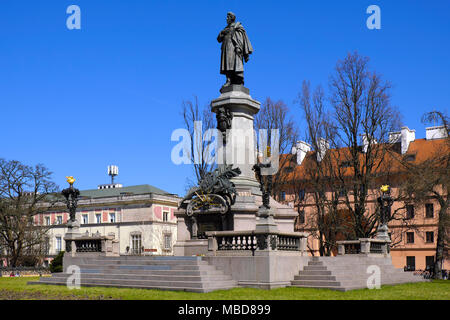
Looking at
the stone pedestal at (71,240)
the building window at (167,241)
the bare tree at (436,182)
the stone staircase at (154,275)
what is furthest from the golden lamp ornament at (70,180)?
the building window at (167,241)

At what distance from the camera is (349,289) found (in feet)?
65.5

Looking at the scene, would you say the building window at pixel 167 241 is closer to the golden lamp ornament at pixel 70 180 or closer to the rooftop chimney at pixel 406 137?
the rooftop chimney at pixel 406 137

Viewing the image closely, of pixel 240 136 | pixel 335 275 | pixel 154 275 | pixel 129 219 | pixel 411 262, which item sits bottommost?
pixel 411 262

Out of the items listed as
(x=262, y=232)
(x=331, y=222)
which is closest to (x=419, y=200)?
(x=331, y=222)

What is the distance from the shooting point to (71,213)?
93.6 feet

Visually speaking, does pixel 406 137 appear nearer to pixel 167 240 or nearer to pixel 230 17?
pixel 167 240

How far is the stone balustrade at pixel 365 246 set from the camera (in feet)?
91.4

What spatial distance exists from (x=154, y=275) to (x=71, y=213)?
32.3 feet

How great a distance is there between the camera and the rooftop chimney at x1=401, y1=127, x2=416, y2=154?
213 ft

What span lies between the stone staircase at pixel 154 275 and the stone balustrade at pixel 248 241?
94 centimetres

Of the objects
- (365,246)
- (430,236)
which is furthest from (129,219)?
(365,246)

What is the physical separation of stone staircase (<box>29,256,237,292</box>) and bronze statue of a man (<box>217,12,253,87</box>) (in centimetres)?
924

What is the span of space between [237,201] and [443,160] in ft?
69.0

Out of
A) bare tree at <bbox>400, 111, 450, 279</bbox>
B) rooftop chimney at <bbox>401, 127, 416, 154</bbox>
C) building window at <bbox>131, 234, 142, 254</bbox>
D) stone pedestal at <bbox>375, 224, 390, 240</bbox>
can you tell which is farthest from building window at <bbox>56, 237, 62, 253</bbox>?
stone pedestal at <bbox>375, 224, 390, 240</bbox>
